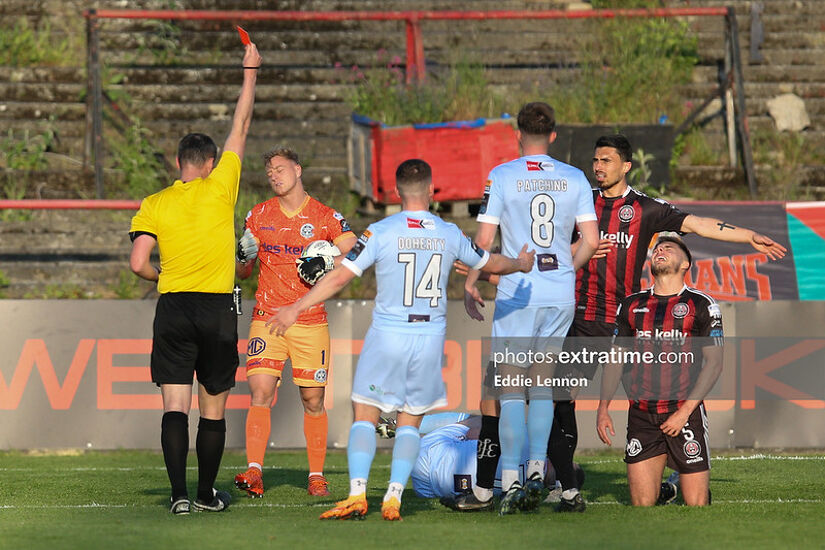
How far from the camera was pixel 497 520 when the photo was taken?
705cm

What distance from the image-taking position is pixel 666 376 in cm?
791

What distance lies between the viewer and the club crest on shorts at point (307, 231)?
8891 mm

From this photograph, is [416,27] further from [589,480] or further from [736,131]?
[589,480]

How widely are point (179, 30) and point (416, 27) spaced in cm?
450

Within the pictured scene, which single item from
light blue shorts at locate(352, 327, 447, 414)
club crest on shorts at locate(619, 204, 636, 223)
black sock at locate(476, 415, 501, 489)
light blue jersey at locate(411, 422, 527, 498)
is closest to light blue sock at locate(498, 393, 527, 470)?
black sock at locate(476, 415, 501, 489)

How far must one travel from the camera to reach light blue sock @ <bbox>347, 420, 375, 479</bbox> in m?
6.91

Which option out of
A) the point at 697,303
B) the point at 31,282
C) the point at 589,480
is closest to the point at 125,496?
the point at 589,480

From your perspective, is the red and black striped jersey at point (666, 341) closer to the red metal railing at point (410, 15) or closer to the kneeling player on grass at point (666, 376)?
the kneeling player on grass at point (666, 376)

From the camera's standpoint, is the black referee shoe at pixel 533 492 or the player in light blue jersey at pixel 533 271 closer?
the black referee shoe at pixel 533 492

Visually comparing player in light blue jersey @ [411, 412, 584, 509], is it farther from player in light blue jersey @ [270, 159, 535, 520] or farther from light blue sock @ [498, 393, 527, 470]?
player in light blue jersey @ [270, 159, 535, 520]

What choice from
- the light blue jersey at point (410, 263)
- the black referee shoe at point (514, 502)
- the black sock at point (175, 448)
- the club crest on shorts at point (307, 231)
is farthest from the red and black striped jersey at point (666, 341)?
the black sock at point (175, 448)

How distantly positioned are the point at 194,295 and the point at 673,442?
313 centimetres

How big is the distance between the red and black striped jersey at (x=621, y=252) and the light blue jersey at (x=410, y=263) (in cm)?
151

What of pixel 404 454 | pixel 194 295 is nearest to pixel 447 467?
pixel 404 454
